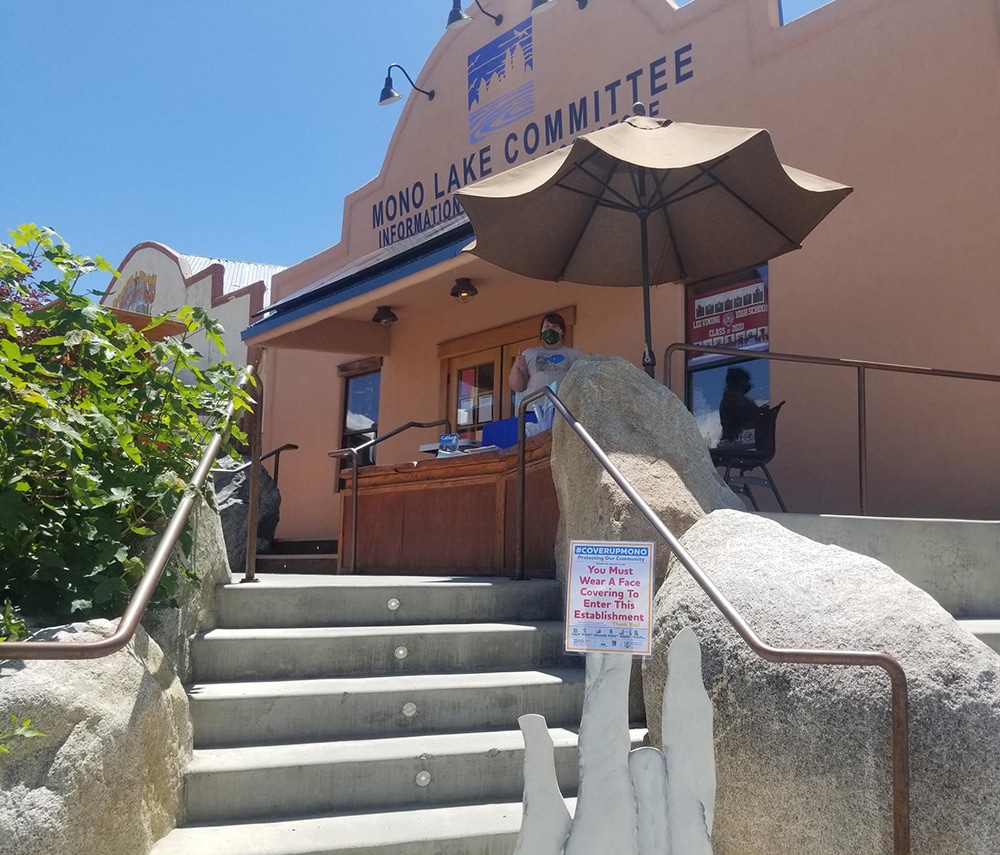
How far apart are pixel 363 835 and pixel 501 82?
334 inches

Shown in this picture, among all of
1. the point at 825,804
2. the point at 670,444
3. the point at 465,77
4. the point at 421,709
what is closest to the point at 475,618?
the point at 421,709

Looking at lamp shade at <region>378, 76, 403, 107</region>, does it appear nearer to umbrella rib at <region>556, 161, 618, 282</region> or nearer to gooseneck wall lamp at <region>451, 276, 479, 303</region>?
gooseneck wall lamp at <region>451, 276, 479, 303</region>

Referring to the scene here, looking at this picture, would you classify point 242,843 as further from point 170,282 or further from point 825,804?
point 170,282

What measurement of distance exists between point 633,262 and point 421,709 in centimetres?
392

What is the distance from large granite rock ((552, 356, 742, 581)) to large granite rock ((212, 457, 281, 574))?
5025 millimetres

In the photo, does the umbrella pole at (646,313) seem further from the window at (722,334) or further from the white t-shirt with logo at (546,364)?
the window at (722,334)

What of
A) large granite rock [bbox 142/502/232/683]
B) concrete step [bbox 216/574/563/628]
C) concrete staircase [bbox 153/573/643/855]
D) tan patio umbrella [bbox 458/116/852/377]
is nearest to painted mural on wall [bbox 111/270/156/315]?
tan patio umbrella [bbox 458/116/852/377]

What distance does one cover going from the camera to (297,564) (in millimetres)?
9773

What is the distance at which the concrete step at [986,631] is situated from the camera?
394cm

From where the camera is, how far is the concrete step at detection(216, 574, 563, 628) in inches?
165

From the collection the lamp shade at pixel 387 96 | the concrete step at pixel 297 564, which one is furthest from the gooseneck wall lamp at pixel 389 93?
the concrete step at pixel 297 564

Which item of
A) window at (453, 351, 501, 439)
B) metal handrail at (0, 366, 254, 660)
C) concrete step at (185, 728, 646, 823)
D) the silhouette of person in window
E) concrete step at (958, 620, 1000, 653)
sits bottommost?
concrete step at (185, 728, 646, 823)

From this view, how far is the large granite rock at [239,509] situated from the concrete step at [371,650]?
5164 millimetres

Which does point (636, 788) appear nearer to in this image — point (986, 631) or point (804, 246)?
point (986, 631)
